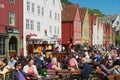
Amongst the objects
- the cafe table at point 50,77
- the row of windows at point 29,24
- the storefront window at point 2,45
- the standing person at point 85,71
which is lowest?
the cafe table at point 50,77

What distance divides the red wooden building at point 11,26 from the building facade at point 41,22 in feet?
4.28

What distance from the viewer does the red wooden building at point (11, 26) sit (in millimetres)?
35000

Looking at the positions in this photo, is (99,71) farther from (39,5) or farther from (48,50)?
(39,5)

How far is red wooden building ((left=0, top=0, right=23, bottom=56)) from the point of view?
35000 mm

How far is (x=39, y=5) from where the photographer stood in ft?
150

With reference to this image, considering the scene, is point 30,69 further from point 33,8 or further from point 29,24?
point 33,8

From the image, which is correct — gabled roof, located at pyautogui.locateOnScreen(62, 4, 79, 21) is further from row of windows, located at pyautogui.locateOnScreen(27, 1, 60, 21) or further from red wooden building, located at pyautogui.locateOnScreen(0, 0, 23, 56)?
red wooden building, located at pyautogui.locateOnScreen(0, 0, 23, 56)

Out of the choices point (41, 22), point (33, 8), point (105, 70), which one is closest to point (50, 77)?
point (105, 70)

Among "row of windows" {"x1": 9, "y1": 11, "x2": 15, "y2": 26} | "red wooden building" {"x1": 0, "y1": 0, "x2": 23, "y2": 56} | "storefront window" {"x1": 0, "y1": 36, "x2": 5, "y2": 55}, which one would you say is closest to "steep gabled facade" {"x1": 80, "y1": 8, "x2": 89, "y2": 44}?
"red wooden building" {"x1": 0, "y1": 0, "x2": 23, "y2": 56}

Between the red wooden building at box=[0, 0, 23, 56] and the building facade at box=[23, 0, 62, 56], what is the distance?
1304 mm

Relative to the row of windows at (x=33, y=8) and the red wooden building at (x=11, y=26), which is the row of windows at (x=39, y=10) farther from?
the red wooden building at (x=11, y=26)

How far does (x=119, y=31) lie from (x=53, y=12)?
66.1 metres

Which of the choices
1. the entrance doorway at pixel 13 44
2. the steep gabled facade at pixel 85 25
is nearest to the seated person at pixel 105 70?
the entrance doorway at pixel 13 44

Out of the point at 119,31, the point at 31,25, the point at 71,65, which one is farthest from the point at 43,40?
the point at 119,31
